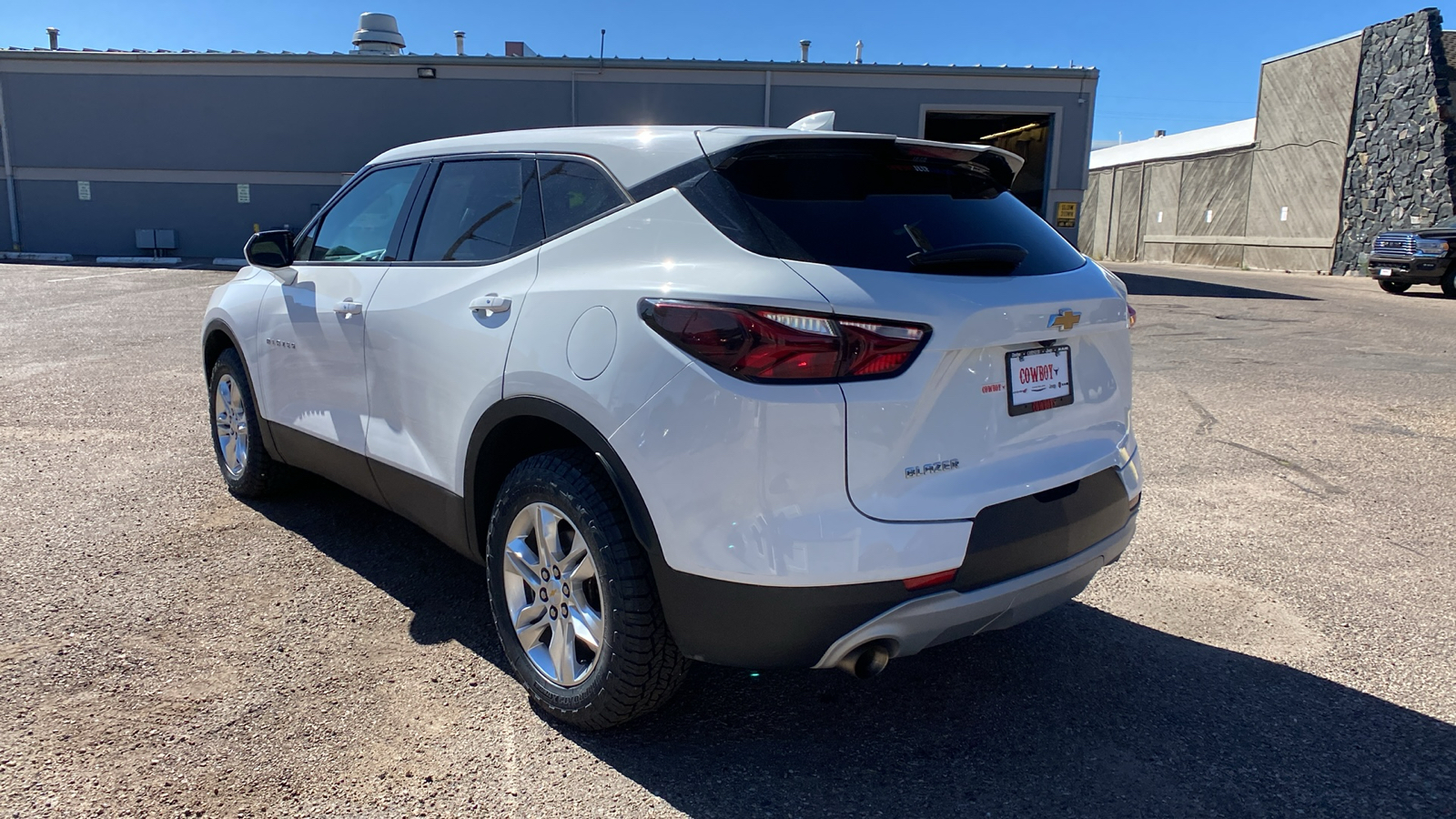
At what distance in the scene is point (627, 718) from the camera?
272 cm

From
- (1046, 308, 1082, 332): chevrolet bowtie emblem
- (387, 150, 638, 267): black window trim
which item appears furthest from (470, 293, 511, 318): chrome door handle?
(1046, 308, 1082, 332): chevrolet bowtie emblem

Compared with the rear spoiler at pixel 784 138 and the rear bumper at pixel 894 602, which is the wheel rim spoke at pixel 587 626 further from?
the rear spoiler at pixel 784 138

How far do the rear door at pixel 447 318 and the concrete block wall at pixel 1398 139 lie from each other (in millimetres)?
27638

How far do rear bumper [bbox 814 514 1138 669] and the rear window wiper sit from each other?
0.84 meters

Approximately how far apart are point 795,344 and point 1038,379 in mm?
797

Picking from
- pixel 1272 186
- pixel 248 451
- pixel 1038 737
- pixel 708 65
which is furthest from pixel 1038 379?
pixel 1272 186

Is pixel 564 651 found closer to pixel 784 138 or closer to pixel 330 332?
pixel 784 138

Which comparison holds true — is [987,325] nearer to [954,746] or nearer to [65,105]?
[954,746]

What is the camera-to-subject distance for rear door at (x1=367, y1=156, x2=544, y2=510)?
2986 mm

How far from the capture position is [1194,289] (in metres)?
20.8

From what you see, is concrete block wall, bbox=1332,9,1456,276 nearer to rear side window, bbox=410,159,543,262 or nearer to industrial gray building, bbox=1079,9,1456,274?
industrial gray building, bbox=1079,9,1456,274

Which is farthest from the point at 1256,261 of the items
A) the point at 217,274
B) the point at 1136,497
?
the point at 1136,497

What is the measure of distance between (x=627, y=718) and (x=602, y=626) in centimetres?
29

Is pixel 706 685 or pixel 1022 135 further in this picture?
pixel 1022 135
